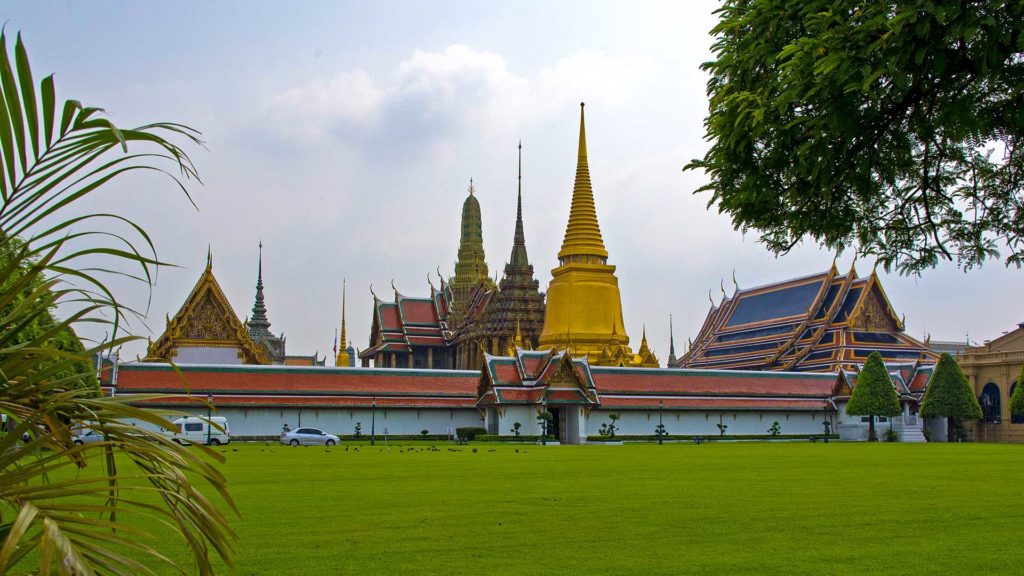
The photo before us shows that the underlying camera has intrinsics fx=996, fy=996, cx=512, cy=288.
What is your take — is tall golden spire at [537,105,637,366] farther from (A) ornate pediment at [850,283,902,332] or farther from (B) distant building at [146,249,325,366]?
(B) distant building at [146,249,325,366]

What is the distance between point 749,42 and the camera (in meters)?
6.80

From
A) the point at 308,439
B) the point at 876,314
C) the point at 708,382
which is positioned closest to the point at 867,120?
the point at 308,439

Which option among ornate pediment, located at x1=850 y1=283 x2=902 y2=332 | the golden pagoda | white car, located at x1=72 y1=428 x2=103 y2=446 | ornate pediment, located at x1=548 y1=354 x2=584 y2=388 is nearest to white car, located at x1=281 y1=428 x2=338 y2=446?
white car, located at x1=72 y1=428 x2=103 y2=446

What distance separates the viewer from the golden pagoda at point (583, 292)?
5919 cm

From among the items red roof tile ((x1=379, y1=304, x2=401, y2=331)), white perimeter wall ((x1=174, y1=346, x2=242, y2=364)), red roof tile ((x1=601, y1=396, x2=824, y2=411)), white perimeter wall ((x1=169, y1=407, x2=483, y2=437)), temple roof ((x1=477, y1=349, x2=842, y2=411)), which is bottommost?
white perimeter wall ((x1=169, y1=407, x2=483, y2=437))

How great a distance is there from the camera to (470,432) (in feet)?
141

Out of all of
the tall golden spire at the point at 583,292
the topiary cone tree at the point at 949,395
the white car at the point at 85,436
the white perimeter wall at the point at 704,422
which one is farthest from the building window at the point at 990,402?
the white car at the point at 85,436

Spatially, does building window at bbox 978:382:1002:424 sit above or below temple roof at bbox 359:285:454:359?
below

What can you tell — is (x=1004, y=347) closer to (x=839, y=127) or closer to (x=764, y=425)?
(x=764, y=425)

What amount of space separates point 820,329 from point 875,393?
1365 cm

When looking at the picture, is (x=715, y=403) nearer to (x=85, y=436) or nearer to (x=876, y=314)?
(x=876, y=314)

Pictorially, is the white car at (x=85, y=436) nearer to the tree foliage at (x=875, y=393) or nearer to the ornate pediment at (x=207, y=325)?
the ornate pediment at (x=207, y=325)

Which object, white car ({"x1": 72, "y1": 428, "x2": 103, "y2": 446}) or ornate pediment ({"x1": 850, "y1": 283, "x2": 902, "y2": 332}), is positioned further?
ornate pediment ({"x1": 850, "y1": 283, "x2": 902, "y2": 332})

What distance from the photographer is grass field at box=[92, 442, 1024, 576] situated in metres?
7.60
